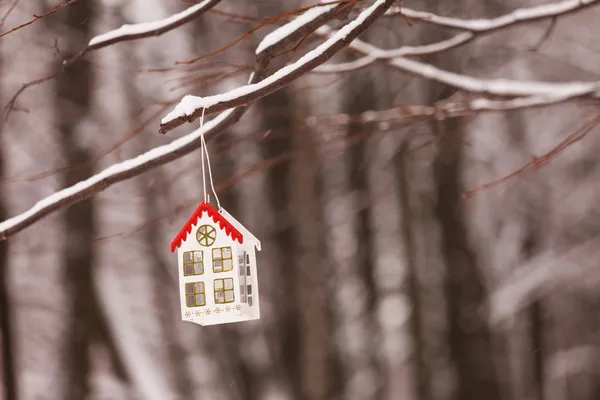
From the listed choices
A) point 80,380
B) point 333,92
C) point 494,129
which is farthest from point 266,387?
point 494,129

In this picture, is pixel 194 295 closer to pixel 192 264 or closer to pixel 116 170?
pixel 192 264

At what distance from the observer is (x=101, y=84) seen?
243 inches

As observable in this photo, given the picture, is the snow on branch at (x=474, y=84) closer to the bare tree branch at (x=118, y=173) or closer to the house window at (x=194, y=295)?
the bare tree branch at (x=118, y=173)

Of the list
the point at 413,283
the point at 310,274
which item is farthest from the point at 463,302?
the point at 310,274

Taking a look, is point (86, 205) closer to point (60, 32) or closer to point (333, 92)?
point (60, 32)

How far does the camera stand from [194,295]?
2.02m

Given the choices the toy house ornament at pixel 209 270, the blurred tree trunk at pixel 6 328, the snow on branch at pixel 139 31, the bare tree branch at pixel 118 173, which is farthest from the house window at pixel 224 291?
the blurred tree trunk at pixel 6 328

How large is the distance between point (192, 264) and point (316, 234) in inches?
171

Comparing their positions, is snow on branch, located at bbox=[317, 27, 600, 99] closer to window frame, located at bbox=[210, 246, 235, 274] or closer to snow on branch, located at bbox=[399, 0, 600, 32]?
snow on branch, located at bbox=[399, 0, 600, 32]

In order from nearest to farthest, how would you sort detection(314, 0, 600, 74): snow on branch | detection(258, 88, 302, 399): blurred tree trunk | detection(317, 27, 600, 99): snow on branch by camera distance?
detection(314, 0, 600, 74): snow on branch → detection(317, 27, 600, 99): snow on branch → detection(258, 88, 302, 399): blurred tree trunk

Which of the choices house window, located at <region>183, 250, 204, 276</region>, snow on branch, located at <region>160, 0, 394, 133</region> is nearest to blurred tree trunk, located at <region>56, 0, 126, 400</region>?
house window, located at <region>183, 250, 204, 276</region>

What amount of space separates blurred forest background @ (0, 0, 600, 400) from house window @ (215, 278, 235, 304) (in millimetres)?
3579

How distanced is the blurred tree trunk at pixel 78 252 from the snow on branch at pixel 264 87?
4530 millimetres

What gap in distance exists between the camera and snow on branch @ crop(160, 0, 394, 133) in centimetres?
161
